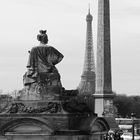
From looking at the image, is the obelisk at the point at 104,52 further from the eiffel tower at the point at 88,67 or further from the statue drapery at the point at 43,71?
the eiffel tower at the point at 88,67

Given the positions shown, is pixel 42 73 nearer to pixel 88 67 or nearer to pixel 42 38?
pixel 42 38

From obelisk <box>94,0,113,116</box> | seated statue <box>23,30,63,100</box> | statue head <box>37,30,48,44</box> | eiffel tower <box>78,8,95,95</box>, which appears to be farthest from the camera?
eiffel tower <box>78,8,95,95</box>

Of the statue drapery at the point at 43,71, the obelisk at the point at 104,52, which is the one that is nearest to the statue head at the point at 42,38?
the statue drapery at the point at 43,71

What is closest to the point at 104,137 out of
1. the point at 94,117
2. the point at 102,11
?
the point at 94,117

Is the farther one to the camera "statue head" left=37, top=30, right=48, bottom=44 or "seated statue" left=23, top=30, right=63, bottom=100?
"statue head" left=37, top=30, right=48, bottom=44

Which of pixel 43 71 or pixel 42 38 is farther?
pixel 42 38

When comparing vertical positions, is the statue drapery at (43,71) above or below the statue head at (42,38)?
below

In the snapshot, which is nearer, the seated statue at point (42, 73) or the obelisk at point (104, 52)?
the seated statue at point (42, 73)

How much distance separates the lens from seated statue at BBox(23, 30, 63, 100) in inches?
958

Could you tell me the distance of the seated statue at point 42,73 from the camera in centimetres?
2434

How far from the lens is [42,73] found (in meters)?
24.6

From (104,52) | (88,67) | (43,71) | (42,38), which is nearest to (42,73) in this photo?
(43,71)

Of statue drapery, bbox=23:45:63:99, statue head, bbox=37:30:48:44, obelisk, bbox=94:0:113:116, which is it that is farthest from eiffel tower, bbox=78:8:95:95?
statue drapery, bbox=23:45:63:99

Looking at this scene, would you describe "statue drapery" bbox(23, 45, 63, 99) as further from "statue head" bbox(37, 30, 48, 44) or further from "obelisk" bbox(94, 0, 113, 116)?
"obelisk" bbox(94, 0, 113, 116)
